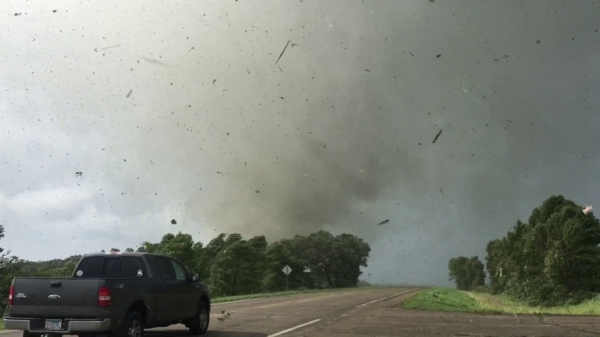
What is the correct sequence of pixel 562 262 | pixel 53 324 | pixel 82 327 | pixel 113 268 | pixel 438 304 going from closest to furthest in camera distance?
pixel 82 327 < pixel 53 324 < pixel 113 268 < pixel 438 304 < pixel 562 262

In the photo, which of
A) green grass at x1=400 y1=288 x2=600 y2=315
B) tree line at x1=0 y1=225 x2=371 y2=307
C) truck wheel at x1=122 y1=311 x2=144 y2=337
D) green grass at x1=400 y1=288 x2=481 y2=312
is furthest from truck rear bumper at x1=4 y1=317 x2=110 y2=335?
tree line at x1=0 y1=225 x2=371 y2=307

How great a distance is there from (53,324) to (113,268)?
196 cm

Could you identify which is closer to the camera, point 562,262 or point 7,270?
point 562,262

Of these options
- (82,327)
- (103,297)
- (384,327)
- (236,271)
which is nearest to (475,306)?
(384,327)

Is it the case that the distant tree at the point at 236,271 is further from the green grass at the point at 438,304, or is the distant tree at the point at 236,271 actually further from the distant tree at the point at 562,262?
the green grass at the point at 438,304

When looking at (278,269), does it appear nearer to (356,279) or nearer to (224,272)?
(224,272)

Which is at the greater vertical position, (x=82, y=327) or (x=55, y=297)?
(x=55, y=297)

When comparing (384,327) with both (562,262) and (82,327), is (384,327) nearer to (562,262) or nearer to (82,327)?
(82,327)

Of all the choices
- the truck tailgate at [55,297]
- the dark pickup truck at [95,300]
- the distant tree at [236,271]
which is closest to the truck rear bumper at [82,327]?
the dark pickup truck at [95,300]

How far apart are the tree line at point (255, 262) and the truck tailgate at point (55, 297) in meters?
60.7

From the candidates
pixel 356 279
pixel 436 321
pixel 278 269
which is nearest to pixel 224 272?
pixel 278 269

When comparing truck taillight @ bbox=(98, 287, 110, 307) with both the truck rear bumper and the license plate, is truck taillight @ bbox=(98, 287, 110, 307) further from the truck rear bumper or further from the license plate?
the license plate

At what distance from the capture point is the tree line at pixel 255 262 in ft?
287

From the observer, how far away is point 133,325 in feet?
36.2
